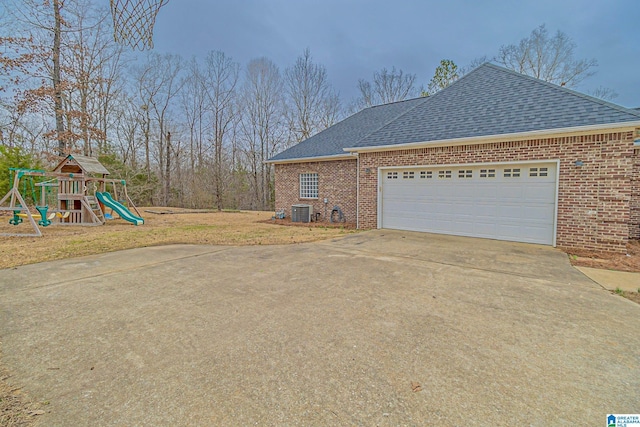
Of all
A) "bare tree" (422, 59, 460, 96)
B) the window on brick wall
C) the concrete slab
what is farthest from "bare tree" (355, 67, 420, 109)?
the concrete slab

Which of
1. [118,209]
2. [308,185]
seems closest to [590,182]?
[308,185]

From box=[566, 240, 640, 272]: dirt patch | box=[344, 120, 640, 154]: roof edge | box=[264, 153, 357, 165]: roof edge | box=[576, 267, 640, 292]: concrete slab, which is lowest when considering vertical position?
box=[576, 267, 640, 292]: concrete slab

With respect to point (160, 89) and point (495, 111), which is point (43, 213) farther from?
point (160, 89)

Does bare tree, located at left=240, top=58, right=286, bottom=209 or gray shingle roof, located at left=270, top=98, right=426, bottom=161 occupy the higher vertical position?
bare tree, located at left=240, top=58, right=286, bottom=209

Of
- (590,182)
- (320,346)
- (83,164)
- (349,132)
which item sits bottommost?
(320,346)

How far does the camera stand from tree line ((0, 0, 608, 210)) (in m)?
16.4

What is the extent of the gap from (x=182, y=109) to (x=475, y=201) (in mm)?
24576

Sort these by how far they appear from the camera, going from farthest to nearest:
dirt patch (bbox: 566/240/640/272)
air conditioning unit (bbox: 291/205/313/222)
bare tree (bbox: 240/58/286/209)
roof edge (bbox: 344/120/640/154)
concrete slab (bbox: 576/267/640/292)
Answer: bare tree (bbox: 240/58/286/209), air conditioning unit (bbox: 291/205/313/222), roof edge (bbox: 344/120/640/154), dirt patch (bbox: 566/240/640/272), concrete slab (bbox: 576/267/640/292)

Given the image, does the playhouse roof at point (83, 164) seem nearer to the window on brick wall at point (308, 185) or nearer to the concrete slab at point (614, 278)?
the window on brick wall at point (308, 185)

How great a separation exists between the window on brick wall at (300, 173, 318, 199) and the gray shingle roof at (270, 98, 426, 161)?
95cm

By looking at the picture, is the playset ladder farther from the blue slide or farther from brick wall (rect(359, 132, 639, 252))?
brick wall (rect(359, 132, 639, 252))

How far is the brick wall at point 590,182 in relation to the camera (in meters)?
6.71

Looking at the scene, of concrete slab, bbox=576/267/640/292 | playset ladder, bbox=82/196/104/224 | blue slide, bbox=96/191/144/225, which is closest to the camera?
concrete slab, bbox=576/267/640/292

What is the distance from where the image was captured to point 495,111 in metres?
8.91
